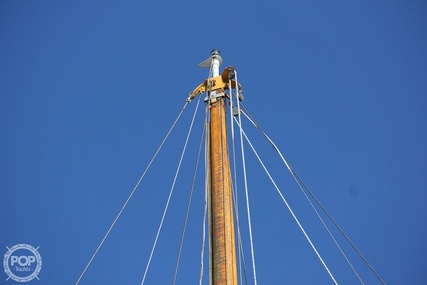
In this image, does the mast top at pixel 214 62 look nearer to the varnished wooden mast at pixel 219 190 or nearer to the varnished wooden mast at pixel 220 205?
the varnished wooden mast at pixel 219 190

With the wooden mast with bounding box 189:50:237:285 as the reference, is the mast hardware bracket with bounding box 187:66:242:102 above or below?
above

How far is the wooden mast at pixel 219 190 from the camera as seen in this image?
21.2 ft

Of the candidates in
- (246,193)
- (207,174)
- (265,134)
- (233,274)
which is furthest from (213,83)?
(233,274)

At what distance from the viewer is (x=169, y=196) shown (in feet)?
33.3

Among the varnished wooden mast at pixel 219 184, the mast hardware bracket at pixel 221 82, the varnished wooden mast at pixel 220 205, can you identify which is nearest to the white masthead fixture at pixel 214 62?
the varnished wooden mast at pixel 219 184

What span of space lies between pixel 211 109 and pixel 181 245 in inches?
138

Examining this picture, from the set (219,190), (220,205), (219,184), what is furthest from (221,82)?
(220,205)

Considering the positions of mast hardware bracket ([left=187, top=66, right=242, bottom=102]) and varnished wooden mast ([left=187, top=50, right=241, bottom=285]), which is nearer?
varnished wooden mast ([left=187, top=50, right=241, bottom=285])

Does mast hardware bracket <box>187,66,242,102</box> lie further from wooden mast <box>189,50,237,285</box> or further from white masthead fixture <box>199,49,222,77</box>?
white masthead fixture <box>199,49,222,77</box>

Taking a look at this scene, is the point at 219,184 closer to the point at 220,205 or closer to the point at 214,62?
the point at 220,205

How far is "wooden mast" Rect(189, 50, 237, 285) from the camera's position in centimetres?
648

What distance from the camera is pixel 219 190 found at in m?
7.42

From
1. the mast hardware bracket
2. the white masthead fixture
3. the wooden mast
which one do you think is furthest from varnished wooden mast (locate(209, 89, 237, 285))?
the white masthead fixture

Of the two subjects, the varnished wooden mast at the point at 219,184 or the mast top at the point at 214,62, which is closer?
the varnished wooden mast at the point at 219,184
